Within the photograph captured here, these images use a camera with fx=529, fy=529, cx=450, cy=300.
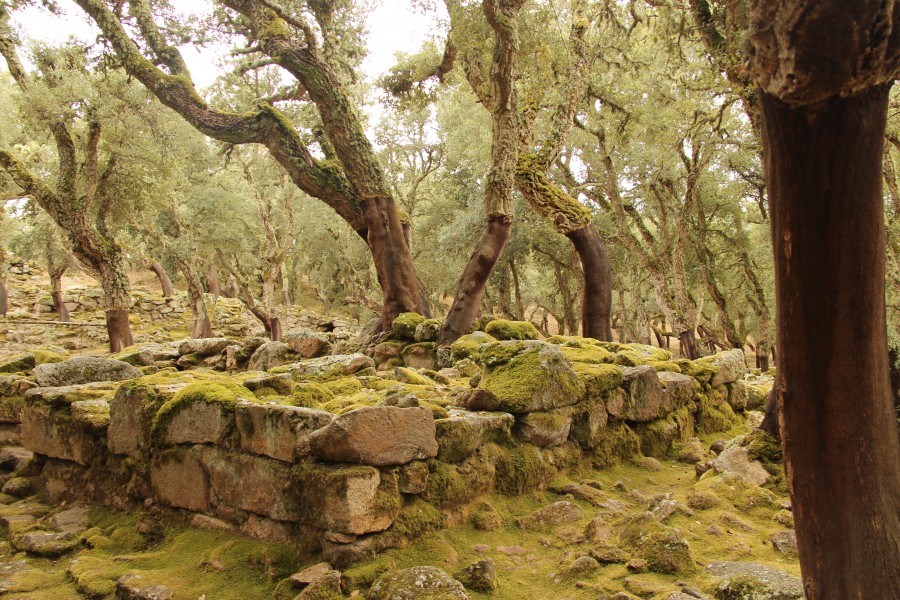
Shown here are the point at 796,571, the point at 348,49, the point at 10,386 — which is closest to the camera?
the point at 796,571

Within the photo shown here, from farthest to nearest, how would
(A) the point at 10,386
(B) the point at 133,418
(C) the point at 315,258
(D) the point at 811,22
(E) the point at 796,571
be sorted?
(C) the point at 315,258, (A) the point at 10,386, (B) the point at 133,418, (E) the point at 796,571, (D) the point at 811,22

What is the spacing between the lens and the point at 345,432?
3.85 meters

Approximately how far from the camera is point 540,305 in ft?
108

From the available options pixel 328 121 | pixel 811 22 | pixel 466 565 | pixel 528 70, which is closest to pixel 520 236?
pixel 528 70

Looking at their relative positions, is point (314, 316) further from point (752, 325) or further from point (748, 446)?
point (748, 446)

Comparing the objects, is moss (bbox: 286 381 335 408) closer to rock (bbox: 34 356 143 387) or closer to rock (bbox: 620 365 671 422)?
rock (bbox: 34 356 143 387)

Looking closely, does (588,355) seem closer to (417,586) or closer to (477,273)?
(477,273)

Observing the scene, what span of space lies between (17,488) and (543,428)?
5.86 meters

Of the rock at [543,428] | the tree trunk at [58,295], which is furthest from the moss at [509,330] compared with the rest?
the tree trunk at [58,295]

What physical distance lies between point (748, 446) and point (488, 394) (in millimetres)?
3238

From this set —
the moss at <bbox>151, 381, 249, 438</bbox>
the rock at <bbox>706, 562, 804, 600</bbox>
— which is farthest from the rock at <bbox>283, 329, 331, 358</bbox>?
the rock at <bbox>706, 562, 804, 600</bbox>

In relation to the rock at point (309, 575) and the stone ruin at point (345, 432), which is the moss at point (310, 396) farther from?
the rock at point (309, 575)

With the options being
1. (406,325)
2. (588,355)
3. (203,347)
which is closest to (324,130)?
(406,325)

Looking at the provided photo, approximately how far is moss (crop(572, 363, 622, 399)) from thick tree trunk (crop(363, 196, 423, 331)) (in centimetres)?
426
